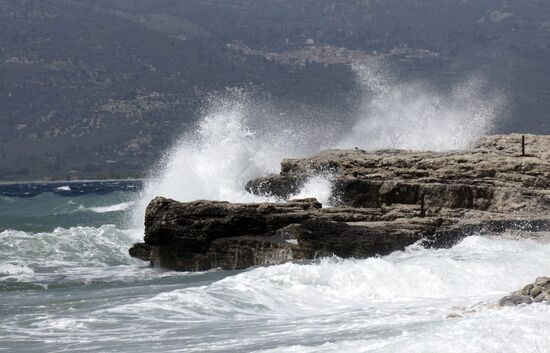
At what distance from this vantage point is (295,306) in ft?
68.6

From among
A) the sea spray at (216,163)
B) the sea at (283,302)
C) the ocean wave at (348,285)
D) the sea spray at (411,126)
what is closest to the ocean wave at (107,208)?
the sea spray at (411,126)

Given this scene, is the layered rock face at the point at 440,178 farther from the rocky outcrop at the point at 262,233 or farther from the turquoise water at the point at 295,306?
the turquoise water at the point at 295,306

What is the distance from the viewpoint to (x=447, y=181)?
29.4 metres

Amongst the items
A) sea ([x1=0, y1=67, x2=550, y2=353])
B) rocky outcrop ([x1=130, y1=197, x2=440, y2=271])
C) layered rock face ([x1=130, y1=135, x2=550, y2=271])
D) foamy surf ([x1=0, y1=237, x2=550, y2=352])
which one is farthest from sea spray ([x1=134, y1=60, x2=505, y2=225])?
foamy surf ([x1=0, y1=237, x2=550, y2=352])

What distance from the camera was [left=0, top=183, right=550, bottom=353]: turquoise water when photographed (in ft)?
54.5

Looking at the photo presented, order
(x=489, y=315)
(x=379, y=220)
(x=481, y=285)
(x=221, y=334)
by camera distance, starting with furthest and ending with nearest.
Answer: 1. (x=379, y=220)
2. (x=481, y=285)
3. (x=221, y=334)
4. (x=489, y=315)

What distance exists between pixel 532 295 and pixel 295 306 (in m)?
4.87

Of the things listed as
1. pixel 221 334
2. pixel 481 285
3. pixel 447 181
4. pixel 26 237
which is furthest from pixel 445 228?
pixel 26 237

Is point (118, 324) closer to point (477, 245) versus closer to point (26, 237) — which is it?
point (477, 245)

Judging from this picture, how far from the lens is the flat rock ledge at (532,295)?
17188mm

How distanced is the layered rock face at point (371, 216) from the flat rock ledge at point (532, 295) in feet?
26.6

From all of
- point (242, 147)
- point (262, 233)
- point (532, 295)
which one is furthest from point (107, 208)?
point (532, 295)

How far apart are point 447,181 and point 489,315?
12699mm

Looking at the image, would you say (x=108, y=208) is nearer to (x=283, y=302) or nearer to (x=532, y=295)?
(x=283, y=302)
